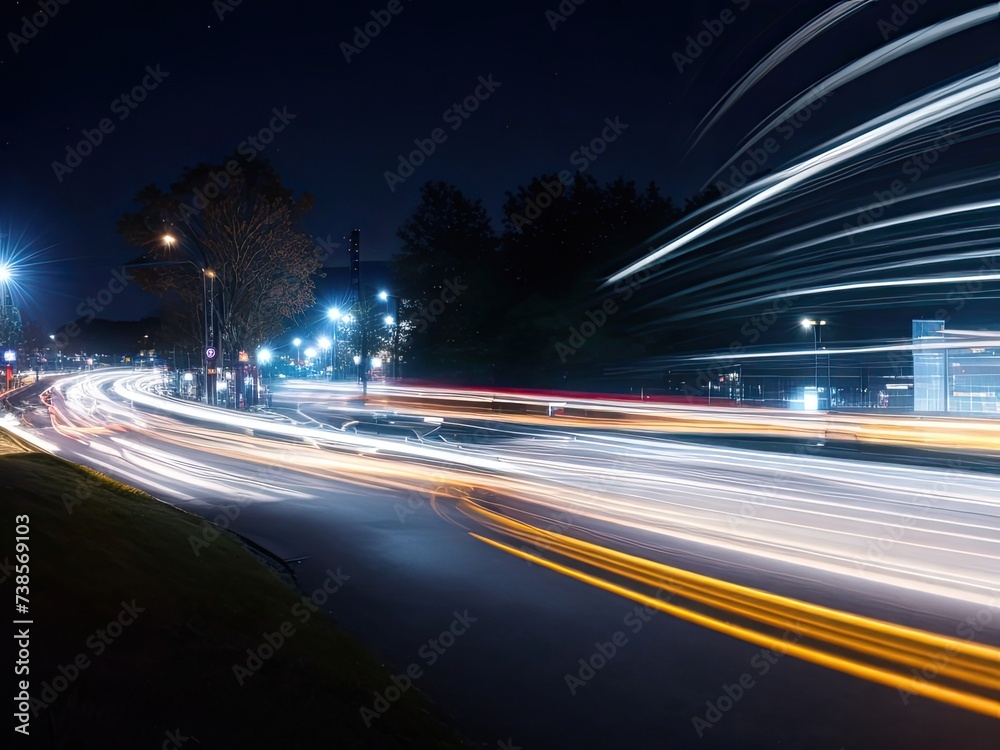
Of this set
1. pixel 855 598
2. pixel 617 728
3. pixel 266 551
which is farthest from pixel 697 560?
pixel 266 551

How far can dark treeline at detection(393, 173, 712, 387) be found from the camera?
3584cm

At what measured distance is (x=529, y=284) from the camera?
1646 inches

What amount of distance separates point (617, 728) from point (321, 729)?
2.05 m

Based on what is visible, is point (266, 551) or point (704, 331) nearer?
point (266, 551)

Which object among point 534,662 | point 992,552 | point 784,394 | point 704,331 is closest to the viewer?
point 534,662

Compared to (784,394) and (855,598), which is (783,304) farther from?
(855,598)

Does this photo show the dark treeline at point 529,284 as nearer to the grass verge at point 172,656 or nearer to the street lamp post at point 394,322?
the street lamp post at point 394,322

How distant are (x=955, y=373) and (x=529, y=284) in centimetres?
2512

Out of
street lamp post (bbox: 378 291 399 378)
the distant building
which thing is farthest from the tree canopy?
the distant building

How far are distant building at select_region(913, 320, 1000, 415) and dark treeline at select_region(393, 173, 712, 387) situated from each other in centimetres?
1572

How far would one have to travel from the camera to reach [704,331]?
1448 inches

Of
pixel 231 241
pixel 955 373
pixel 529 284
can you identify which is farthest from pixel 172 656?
pixel 529 284

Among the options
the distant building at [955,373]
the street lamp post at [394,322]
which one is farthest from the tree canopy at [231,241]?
the distant building at [955,373]

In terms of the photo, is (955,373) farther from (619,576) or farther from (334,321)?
(334,321)
